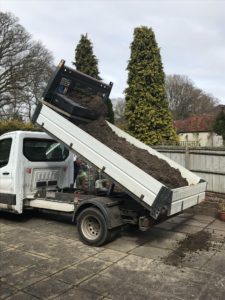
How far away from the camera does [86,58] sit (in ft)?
79.2

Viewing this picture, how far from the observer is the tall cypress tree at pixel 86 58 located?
2400cm

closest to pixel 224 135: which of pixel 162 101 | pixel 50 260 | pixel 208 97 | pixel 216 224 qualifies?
pixel 162 101

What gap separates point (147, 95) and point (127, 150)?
36.2ft

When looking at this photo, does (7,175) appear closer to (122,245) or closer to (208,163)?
(122,245)

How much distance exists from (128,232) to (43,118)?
2932mm

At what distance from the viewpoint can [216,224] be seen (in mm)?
9016

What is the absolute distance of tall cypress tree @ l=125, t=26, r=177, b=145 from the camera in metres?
18.3

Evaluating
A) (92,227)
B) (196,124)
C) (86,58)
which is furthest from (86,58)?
(196,124)

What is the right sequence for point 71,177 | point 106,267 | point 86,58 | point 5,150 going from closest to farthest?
point 106,267 < point 5,150 < point 71,177 < point 86,58

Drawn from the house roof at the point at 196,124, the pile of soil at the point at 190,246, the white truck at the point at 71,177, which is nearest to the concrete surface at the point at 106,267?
the pile of soil at the point at 190,246

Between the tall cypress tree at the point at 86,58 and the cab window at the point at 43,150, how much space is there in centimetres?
1511

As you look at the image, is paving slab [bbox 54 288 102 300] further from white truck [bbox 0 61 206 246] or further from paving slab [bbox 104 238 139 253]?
paving slab [bbox 104 238 139 253]

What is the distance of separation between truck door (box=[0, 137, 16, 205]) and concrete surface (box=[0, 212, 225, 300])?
641 millimetres

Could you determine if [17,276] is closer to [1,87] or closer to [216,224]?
[216,224]
